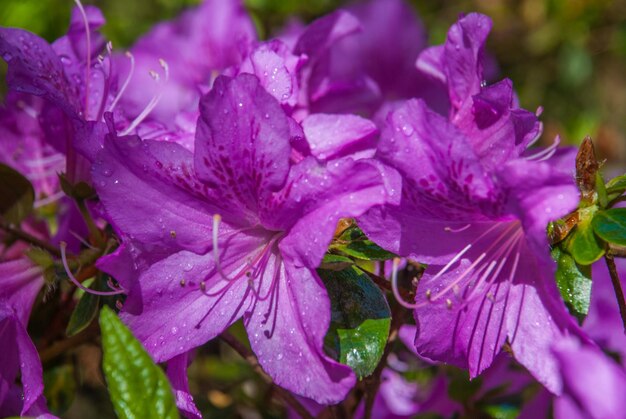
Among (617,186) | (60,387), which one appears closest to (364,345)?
(617,186)

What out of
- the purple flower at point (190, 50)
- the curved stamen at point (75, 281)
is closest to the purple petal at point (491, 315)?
the curved stamen at point (75, 281)

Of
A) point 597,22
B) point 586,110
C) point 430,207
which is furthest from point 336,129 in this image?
point 586,110

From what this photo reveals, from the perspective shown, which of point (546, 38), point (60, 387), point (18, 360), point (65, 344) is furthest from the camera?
point (546, 38)

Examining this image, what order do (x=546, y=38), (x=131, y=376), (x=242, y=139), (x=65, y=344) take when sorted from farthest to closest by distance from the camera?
(x=546, y=38) < (x=65, y=344) < (x=242, y=139) < (x=131, y=376)

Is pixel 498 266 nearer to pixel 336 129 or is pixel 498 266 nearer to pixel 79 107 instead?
pixel 336 129

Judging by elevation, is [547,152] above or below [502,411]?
above

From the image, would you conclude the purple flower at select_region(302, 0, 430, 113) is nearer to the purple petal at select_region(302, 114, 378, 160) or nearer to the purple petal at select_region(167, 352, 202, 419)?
the purple petal at select_region(302, 114, 378, 160)

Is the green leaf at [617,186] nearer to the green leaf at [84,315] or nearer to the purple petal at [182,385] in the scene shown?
the purple petal at [182,385]

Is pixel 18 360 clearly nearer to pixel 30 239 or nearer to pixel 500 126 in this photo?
pixel 30 239

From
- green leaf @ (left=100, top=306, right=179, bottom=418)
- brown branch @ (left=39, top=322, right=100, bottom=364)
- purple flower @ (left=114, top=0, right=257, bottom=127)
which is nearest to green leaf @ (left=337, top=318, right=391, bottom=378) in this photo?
green leaf @ (left=100, top=306, right=179, bottom=418)
